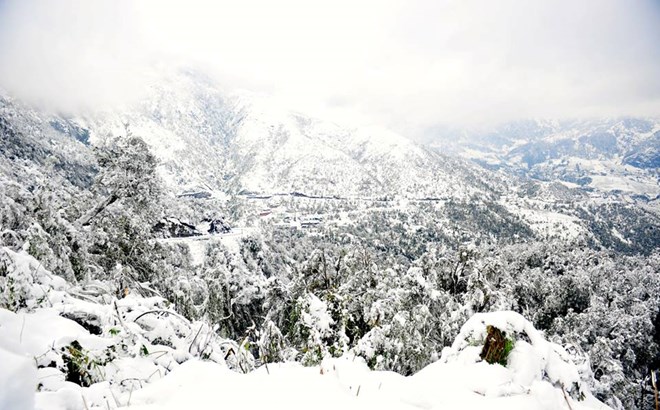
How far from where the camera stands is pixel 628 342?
23078 millimetres

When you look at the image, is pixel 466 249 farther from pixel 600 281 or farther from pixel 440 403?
pixel 600 281

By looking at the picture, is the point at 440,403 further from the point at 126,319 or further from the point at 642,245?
the point at 642,245

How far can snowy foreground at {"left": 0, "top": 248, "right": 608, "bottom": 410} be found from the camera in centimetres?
188

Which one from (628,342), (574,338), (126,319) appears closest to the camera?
(126,319)

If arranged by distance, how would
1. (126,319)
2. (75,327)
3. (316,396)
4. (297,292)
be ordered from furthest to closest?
(297,292) → (126,319) → (75,327) → (316,396)

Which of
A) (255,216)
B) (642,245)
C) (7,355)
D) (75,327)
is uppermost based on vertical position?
(7,355)

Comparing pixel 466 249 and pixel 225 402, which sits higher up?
pixel 225 402

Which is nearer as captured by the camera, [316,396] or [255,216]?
[316,396]

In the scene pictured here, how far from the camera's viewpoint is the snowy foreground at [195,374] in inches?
73.9

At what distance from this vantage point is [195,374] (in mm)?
2266

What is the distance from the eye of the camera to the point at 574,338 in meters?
20.7

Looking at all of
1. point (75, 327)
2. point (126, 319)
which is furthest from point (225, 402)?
point (126, 319)

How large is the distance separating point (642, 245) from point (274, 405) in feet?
853

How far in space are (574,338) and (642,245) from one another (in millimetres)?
235989
